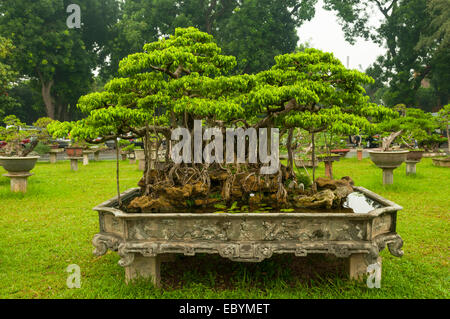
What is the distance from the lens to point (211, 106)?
379 centimetres

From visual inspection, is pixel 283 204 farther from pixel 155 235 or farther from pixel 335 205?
pixel 155 235

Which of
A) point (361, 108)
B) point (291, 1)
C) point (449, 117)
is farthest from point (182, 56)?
point (291, 1)

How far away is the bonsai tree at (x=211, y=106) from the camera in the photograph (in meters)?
3.87

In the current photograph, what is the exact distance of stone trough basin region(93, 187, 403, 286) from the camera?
3.30 meters

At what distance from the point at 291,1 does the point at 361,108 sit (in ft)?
70.3

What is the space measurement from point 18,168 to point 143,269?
6.29 m

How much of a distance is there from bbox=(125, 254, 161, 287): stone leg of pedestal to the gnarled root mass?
0.66m

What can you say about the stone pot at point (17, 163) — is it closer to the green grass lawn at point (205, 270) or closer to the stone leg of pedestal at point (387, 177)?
the green grass lawn at point (205, 270)

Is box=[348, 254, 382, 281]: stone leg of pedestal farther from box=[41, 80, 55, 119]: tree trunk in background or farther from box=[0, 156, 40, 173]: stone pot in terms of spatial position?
box=[41, 80, 55, 119]: tree trunk in background

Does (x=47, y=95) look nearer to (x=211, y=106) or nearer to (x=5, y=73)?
(x=5, y=73)

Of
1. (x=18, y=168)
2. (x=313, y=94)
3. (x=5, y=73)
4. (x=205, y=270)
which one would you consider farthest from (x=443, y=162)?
(x=5, y=73)

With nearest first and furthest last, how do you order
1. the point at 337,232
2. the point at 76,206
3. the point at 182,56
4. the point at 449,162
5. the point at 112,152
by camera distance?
1. the point at 337,232
2. the point at 182,56
3. the point at 76,206
4. the point at 449,162
5. the point at 112,152

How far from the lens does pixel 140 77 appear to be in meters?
Answer: 4.25

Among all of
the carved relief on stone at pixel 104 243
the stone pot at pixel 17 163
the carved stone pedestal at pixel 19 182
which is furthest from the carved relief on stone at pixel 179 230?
the carved stone pedestal at pixel 19 182
